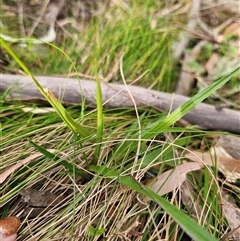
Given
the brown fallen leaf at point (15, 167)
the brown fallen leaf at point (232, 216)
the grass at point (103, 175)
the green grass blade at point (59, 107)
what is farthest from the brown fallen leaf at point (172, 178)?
the brown fallen leaf at point (15, 167)

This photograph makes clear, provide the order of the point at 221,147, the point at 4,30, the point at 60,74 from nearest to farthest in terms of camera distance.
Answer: the point at 221,147 < the point at 60,74 < the point at 4,30

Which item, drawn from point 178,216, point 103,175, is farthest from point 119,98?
point 178,216

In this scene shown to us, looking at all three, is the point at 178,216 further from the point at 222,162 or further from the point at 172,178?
the point at 222,162

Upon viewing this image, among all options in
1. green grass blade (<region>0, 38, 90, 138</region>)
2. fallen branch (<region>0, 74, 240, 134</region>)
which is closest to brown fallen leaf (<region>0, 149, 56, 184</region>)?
green grass blade (<region>0, 38, 90, 138</region>)

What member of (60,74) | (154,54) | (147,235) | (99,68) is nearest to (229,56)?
(154,54)

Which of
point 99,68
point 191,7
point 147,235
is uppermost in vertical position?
point 191,7

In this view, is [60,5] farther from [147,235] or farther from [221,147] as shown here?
[147,235]
